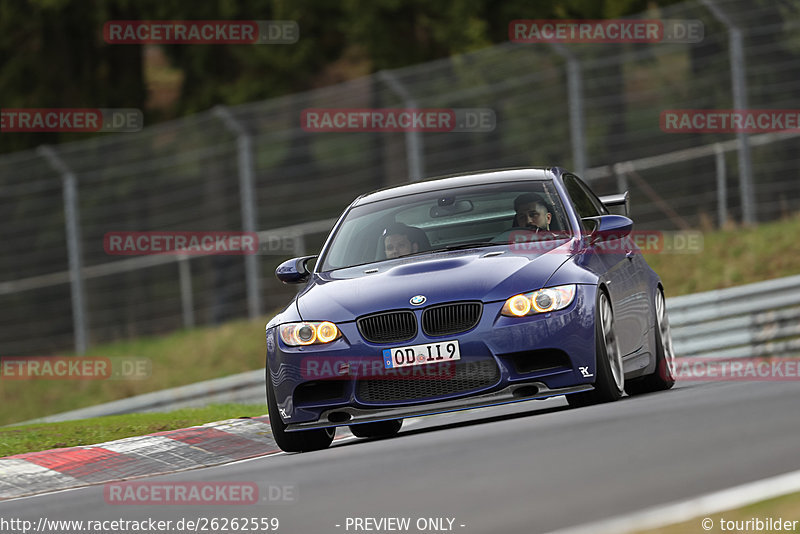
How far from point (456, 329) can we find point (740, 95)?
1044cm

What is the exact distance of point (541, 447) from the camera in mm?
8008

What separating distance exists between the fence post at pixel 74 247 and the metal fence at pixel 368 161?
0.02 m

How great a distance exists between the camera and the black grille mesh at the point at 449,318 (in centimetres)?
919

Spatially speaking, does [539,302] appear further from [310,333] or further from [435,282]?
[310,333]

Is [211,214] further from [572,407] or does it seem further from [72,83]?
[572,407]

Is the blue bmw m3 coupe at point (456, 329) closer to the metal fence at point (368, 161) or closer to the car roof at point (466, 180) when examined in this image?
the car roof at point (466, 180)

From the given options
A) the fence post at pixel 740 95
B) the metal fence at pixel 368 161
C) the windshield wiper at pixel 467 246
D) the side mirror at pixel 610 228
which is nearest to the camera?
the windshield wiper at pixel 467 246

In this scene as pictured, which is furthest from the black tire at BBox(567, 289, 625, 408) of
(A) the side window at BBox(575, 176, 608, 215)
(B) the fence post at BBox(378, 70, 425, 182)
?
(B) the fence post at BBox(378, 70, 425, 182)

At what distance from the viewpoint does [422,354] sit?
9.14 meters

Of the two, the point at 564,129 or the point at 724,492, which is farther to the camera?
the point at 564,129

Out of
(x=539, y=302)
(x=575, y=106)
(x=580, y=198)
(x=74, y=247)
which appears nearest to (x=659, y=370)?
(x=580, y=198)

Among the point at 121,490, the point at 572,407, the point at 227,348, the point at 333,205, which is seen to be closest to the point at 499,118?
the point at 333,205

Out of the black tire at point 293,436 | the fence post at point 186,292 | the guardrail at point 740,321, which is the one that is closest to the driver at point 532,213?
the black tire at point 293,436

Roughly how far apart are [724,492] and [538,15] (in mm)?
20189
